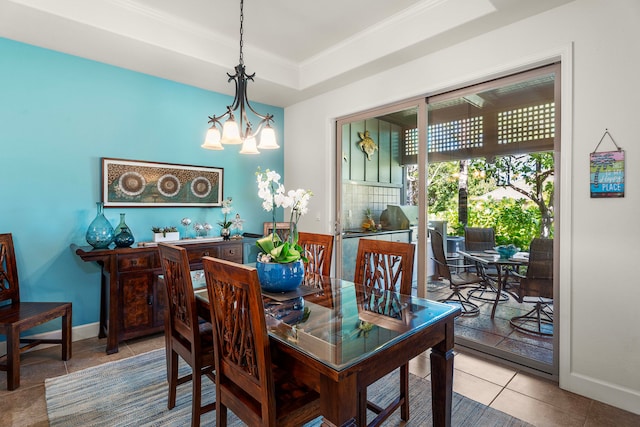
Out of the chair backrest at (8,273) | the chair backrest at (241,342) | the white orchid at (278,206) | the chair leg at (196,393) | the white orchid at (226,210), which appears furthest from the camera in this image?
the white orchid at (226,210)

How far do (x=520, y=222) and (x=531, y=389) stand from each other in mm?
1202

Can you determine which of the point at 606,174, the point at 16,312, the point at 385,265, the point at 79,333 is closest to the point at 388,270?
the point at 385,265

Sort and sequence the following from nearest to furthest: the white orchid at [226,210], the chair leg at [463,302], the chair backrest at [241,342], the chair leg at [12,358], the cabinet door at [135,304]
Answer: the chair backrest at [241,342], the chair leg at [12,358], the cabinet door at [135,304], the chair leg at [463,302], the white orchid at [226,210]

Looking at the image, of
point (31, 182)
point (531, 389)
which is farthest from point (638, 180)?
point (31, 182)

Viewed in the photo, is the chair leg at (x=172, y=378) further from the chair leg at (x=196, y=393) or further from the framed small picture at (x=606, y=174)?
the framed small picture at (x=606, y=174)

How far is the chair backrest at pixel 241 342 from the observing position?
4.04 feet

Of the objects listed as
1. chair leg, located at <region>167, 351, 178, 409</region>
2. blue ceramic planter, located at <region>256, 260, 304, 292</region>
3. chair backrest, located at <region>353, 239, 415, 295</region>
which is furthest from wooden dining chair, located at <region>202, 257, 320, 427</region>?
chair backrest, located at <region>353, 239, 415, 295</region>

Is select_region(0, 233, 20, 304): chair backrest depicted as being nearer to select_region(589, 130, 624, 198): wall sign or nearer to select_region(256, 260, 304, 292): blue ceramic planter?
select_region(256, 260, 304, 292): blue ceramic planter

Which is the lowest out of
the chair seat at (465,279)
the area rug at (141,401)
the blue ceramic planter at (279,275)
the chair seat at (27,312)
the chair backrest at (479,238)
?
the area rug at (141,401)

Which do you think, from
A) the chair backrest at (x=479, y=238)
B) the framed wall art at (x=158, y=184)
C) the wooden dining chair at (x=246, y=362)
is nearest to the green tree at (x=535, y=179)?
the chair backrest at (x=479, y=238)

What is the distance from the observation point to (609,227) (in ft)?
6.86

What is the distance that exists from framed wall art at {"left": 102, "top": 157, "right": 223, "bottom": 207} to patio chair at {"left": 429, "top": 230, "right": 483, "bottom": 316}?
251 centimetres

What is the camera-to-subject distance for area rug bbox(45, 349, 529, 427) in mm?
1940

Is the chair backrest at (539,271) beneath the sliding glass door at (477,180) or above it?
beneath
